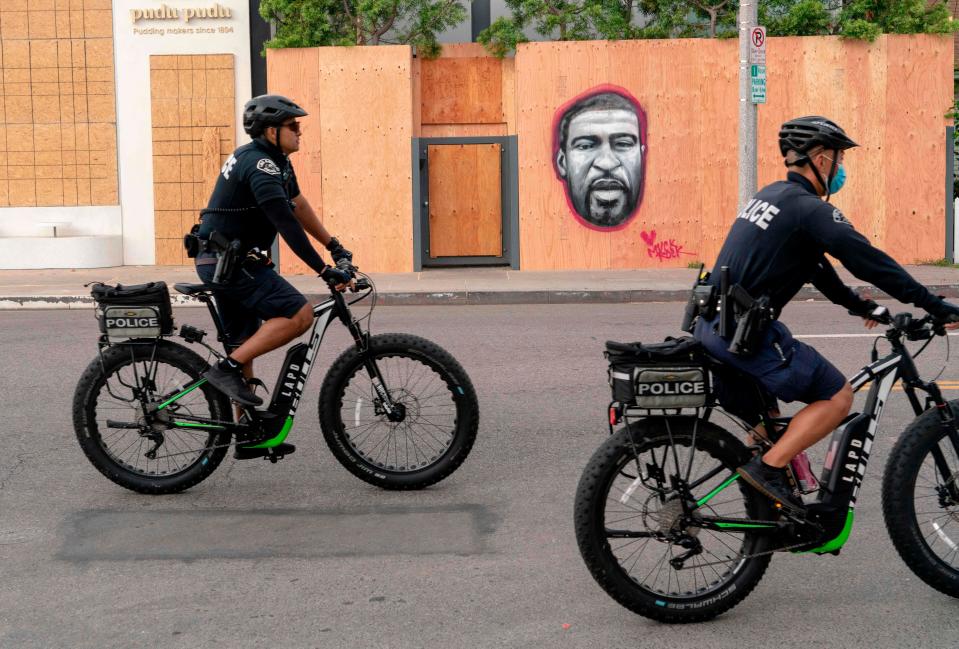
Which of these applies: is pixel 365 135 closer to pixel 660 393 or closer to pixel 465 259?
pixel 465 259

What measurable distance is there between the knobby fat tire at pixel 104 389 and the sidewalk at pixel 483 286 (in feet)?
30.4

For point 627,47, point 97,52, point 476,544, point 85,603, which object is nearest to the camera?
point 85,603

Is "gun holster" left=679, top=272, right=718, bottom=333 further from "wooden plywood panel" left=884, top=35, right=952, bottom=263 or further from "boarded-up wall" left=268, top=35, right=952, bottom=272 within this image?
"wooden plywood panel" left=884, top=35, right=952, bottom=263

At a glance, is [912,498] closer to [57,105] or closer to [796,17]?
[796,17]

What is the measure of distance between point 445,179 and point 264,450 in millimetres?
12922

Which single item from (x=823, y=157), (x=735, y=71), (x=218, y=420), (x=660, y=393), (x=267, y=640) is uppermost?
(x=735, y=71)

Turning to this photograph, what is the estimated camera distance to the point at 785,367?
450 centimetres

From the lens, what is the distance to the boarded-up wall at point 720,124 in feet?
60.4

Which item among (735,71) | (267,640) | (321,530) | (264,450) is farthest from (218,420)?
(735,71)

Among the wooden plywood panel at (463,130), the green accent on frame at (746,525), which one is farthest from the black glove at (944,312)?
the wooden plywood panel at (463,130)

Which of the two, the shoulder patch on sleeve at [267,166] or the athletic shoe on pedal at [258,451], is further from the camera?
the athletic shoe on pedal at [258,451]

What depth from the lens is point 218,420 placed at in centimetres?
622

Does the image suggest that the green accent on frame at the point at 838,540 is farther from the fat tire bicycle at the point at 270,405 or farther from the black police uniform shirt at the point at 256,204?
the black police uniform shirt at the point at 256,204
